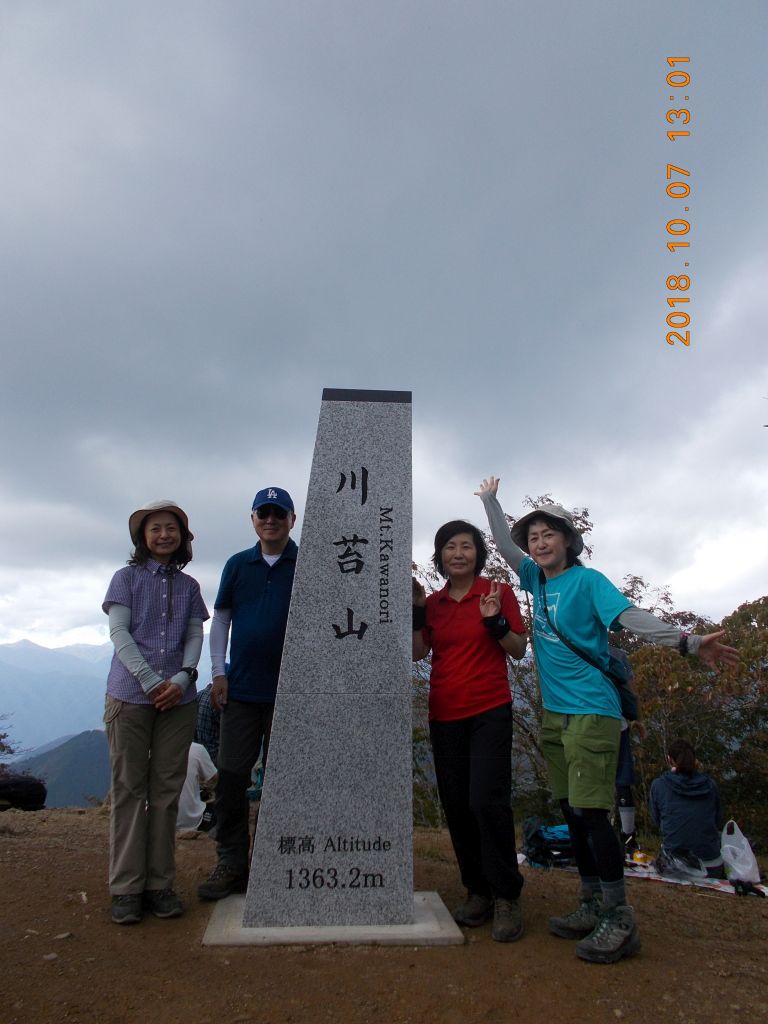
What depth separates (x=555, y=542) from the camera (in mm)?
3287

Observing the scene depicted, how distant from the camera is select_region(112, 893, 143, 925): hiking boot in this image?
3086mm

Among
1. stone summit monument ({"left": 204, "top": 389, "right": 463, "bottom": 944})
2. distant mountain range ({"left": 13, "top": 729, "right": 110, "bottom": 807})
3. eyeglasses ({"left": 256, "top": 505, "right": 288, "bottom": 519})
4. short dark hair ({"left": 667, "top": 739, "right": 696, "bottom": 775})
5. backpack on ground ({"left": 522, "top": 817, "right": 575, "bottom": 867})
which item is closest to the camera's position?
stone summit monument ({"left": 204, "top": 389, "right": 463, "bottom": 944})

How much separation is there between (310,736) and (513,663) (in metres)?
5.53

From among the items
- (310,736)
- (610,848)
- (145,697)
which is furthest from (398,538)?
(610,848)

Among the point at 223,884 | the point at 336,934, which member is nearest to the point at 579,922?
the point at 336,934

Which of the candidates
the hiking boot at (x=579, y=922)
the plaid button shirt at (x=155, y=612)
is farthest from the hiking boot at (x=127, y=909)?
the hiking boot at (x=579, y=922)

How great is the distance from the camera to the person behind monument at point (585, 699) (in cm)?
281

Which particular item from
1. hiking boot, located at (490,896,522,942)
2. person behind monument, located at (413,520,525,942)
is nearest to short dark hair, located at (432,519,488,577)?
person behind monument, located at (413,520,525,942)

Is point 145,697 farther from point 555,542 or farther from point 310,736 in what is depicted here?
point 555,542

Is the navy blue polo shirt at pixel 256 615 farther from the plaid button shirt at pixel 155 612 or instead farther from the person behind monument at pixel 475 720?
the person behind monument at pixel 475 720

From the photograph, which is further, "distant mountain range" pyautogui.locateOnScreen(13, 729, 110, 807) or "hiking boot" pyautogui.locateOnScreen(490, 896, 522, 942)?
"distant mountain range" pyautogui.locateOnScreen(13, 729, 110, 807)

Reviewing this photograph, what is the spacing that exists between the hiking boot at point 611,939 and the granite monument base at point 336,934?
0.54 m

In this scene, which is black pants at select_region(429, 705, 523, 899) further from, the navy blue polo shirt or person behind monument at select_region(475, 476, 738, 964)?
the navy blue polo shirt

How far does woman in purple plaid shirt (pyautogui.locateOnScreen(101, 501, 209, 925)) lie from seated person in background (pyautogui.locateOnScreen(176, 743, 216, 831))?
6.60ft
